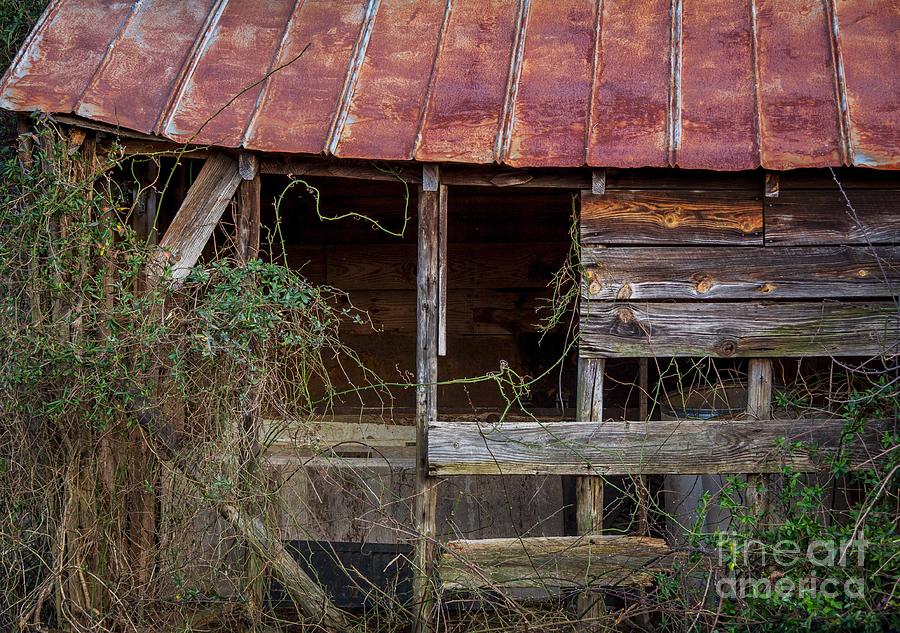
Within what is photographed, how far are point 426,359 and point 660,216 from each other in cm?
160

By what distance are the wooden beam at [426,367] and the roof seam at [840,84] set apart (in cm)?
226

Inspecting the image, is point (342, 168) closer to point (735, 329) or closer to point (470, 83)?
point (470, 83)

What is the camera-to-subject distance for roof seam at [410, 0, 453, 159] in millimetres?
4852

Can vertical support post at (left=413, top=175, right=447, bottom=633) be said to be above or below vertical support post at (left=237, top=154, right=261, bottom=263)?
below

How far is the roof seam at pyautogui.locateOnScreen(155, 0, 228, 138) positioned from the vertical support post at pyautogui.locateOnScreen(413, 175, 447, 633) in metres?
1.49

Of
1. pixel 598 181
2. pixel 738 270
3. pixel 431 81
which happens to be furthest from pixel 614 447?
pixel 431 81

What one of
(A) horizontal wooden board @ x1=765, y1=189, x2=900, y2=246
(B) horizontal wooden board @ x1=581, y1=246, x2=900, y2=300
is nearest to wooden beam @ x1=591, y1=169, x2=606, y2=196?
(B) horizontal wooden board @ x1=581, y1=246, x2=900, y2=300

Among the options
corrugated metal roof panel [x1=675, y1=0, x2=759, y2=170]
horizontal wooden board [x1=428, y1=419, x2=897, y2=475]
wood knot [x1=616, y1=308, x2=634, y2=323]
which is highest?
corrugated metal roof panel [x1=675, y1=0, x2=759, y2=170]

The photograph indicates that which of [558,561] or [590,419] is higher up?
[590,419]

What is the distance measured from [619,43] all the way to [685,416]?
2.33m

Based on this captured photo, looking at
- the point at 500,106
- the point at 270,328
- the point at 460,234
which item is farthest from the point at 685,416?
the point at 460,234

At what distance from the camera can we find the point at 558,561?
497 cm

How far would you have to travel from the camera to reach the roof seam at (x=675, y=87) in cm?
473

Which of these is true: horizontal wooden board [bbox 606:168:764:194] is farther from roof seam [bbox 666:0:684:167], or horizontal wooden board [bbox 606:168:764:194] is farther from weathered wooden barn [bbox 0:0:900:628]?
roof seam [bbox 666:0:684:167]
